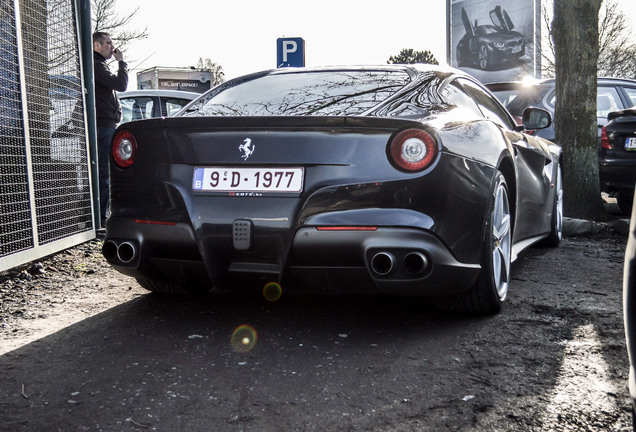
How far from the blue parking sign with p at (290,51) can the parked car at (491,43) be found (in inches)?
1363

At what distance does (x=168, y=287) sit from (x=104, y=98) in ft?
12.7

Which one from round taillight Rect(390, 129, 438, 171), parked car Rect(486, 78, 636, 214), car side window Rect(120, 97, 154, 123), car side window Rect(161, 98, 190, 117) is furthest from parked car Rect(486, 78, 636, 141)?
round taillight Rect(390, 129, 438, 171)

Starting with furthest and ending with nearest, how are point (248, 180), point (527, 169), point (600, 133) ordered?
point (600, 133) → point (527, 169) → point (248, 180)

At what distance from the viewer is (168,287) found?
13.7 ft

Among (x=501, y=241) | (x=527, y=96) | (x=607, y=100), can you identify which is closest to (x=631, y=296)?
(x=501, y=241)

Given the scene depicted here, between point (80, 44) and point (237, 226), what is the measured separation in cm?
430

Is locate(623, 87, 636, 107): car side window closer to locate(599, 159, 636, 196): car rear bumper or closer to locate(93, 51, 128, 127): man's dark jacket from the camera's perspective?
locate(599, 159, 636, 196): car rear bumper

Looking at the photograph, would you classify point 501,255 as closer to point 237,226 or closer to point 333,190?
point 333,190

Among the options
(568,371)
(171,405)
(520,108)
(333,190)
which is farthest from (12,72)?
(520,108)

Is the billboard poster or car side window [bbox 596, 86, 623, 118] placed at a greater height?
the billboard poster

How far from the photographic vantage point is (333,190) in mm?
3154

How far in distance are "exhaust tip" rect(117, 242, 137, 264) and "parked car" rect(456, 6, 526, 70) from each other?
1648 inches

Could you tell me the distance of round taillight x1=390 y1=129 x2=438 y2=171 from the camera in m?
3.17

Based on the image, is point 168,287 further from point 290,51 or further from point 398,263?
point 290,51
